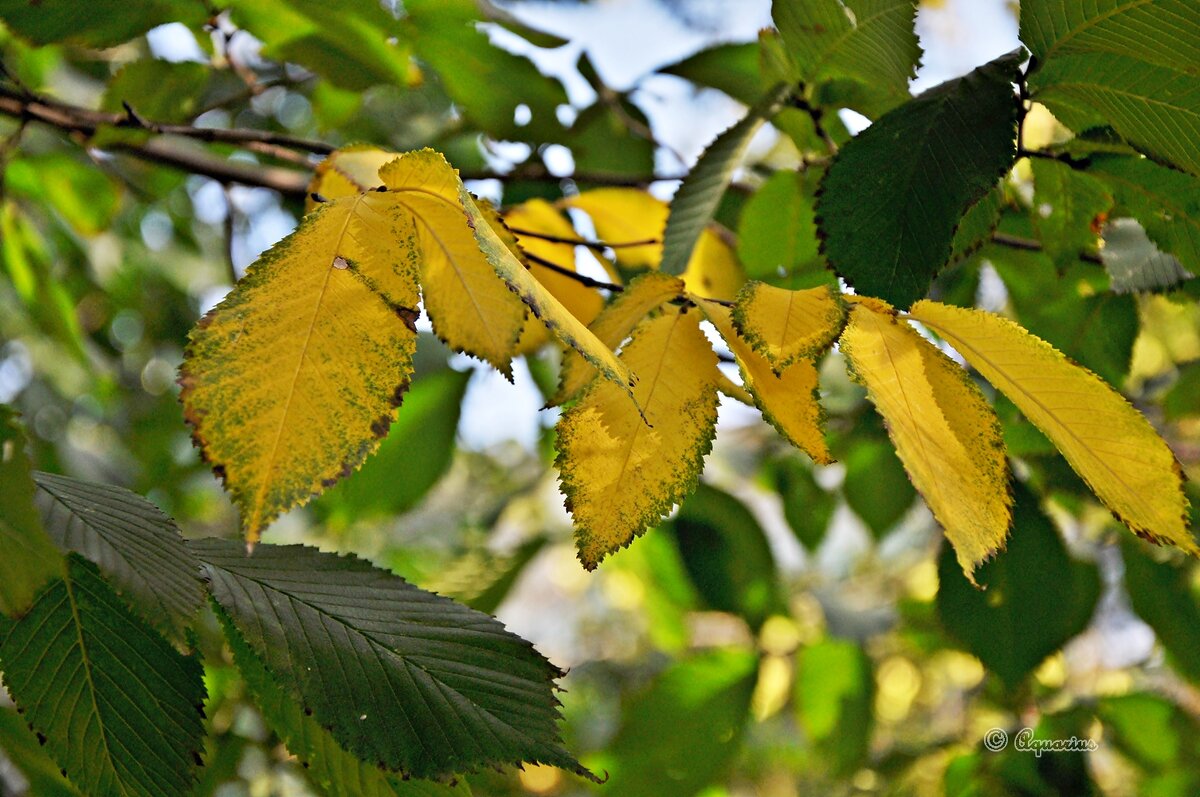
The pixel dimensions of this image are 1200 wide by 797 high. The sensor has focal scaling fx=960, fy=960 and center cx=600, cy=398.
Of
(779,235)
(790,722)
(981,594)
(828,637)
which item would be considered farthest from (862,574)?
(779,235)

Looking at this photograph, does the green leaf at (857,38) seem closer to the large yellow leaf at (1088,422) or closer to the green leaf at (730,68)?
the large yellow leaf at (1088,422)

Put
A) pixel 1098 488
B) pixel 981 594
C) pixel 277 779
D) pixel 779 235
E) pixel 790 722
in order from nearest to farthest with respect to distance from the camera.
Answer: pixel 1098 488
pixel 779 235
pixel 981 594
pixel 277 779
pixel 790 722

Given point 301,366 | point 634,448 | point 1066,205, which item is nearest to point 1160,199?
point 1066,205

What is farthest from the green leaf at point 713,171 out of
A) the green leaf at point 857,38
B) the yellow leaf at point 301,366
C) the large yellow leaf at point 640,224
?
the yellow leaf at point 301,366

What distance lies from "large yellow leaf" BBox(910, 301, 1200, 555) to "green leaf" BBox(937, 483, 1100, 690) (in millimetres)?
466

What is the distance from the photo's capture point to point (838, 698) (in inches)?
40.0

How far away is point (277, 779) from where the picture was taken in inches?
41.2

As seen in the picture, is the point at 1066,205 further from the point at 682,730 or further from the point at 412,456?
the point at 412,456

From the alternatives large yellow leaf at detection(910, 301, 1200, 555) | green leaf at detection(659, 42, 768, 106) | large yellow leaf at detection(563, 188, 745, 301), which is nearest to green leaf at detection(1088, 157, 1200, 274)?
large yellow leaf at detection(910, 301, 1200, 555)

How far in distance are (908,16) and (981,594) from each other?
525 millimetres

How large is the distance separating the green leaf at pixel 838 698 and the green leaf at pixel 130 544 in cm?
79

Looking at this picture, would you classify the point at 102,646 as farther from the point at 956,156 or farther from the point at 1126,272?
the point at 1126,272

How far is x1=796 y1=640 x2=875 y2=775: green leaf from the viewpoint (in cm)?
99

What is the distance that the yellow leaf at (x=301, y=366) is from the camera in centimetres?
26
